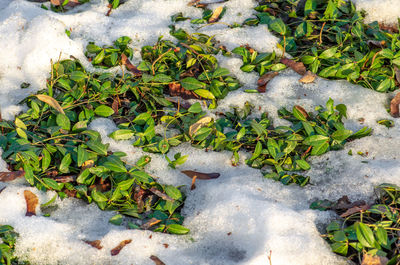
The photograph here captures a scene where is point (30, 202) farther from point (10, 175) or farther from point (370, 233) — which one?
point (370, 233)

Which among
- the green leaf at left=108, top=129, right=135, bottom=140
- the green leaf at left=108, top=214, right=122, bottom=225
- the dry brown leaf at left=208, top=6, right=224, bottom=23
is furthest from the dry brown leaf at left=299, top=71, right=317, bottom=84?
the green leaf at left=108, top=214, right=122, bottom=225

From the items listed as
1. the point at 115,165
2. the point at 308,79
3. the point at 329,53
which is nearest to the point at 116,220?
the point at 115,165

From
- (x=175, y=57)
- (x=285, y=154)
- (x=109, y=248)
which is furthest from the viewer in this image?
(x=175, y=57)

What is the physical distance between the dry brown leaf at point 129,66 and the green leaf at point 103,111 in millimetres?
342

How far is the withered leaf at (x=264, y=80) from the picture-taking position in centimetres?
268

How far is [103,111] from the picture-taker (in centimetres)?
247

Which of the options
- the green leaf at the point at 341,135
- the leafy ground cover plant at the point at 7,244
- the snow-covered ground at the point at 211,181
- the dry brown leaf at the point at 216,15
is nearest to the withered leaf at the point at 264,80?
the snow-covered ground at the point at 211,181

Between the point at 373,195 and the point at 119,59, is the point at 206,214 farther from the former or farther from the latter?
the point at 119,59

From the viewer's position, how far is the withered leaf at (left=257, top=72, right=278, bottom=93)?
2684 mm

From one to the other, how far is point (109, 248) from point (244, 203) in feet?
2.22

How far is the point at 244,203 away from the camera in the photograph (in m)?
2.02

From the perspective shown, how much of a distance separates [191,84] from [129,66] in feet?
1.50

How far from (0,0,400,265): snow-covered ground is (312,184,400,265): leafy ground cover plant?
0.06 m

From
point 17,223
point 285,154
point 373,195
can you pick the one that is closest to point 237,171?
point 285,154
